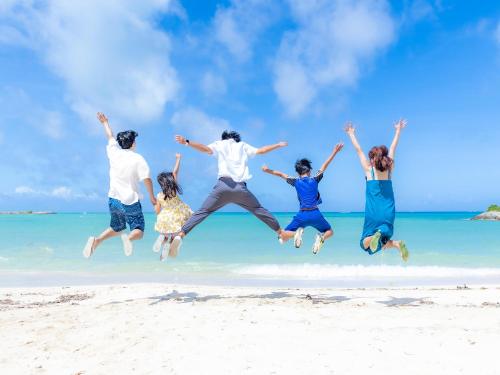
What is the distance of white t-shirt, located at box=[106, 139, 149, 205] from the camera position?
7.13 m

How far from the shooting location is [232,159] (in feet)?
24.5

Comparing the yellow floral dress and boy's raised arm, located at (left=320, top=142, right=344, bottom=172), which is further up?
boy's raised arm, located at (left=320, top=142, right=344, bottom=172)

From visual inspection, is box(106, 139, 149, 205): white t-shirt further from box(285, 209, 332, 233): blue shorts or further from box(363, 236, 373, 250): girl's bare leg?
box(363, 236, 373, 250): girl's bare leg

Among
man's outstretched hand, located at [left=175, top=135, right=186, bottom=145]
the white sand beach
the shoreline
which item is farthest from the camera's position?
the shoreline

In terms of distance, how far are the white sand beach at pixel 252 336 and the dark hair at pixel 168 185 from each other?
193cm

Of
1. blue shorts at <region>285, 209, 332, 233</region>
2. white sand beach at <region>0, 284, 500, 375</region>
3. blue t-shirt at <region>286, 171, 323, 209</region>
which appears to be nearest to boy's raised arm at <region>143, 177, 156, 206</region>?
white sand beach at <region>0, 284, 500, 375</region>

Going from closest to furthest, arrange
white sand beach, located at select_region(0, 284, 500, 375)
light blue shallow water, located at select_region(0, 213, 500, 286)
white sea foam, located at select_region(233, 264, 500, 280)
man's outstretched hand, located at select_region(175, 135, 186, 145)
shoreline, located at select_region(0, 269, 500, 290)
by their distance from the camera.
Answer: white sand beach, located at select_region(0, 284, 500, 375)
man's outstretched hand, located at select_region(175, 135, 186, 145)
shoreline, located at select_region(0, 269, 500, 290)
light blue shallow water, located at select_region(0, 213, 500, 286)
white sea foam, located at select_region(233, 264, 500, 280)

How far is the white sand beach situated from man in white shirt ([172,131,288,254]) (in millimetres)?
1495

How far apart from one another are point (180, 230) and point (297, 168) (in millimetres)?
2417

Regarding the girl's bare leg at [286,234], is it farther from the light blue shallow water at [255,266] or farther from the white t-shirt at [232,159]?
the light blue shallow water at [255,266]

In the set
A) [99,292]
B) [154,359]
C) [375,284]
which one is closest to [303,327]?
[154,359]

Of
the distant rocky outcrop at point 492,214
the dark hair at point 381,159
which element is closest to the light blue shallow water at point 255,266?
the dark hair at point 381,159

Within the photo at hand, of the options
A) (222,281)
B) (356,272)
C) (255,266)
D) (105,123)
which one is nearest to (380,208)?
(105,123)

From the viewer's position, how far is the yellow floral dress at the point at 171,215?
780 cm
